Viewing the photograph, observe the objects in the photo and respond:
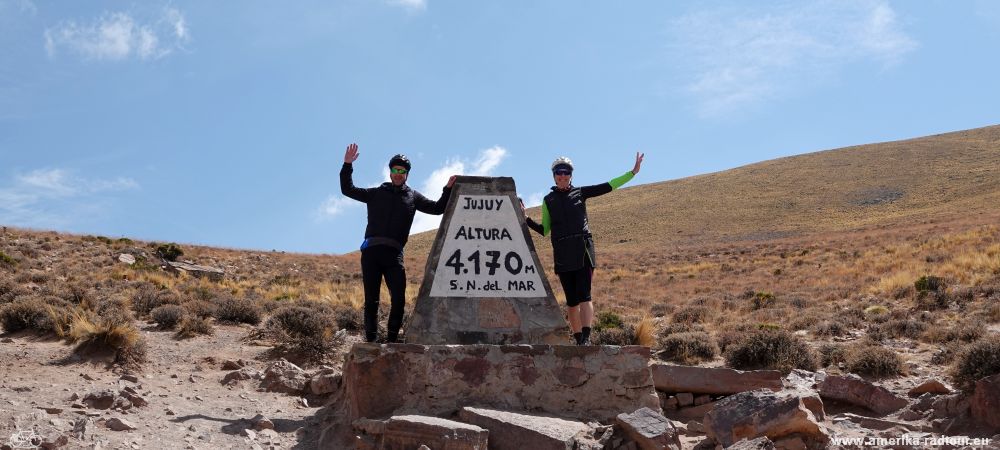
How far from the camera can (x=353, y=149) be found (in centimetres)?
702

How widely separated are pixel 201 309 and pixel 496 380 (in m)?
8.23

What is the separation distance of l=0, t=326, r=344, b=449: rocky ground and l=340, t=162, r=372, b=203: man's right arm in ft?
6.74

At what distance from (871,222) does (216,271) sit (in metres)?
41.7

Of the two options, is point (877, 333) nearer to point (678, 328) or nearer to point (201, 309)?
point (678, 328)

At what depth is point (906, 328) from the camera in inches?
498

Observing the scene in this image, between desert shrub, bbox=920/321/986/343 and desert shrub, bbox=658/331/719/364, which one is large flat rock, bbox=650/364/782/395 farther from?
desert shrub, bbox=920/321/986/343

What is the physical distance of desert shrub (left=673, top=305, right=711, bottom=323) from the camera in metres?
16.4

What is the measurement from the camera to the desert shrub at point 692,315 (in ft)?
53.9

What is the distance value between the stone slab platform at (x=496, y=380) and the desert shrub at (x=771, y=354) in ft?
15.4

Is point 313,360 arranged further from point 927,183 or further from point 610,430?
point 927,183

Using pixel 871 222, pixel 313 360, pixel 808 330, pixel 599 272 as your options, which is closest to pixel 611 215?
pixel 871 222

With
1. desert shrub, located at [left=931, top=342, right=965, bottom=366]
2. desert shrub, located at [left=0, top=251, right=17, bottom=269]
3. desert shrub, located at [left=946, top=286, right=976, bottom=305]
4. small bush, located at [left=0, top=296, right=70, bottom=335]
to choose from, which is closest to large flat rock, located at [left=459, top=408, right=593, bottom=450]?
desert shrub, located at [left=931, top=342, right=965, bottom=366]

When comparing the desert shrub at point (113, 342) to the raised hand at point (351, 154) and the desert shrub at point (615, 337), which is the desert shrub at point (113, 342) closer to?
the raised hand at point (351, 154)

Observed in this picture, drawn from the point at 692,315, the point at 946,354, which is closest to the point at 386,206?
the point at 946,354
